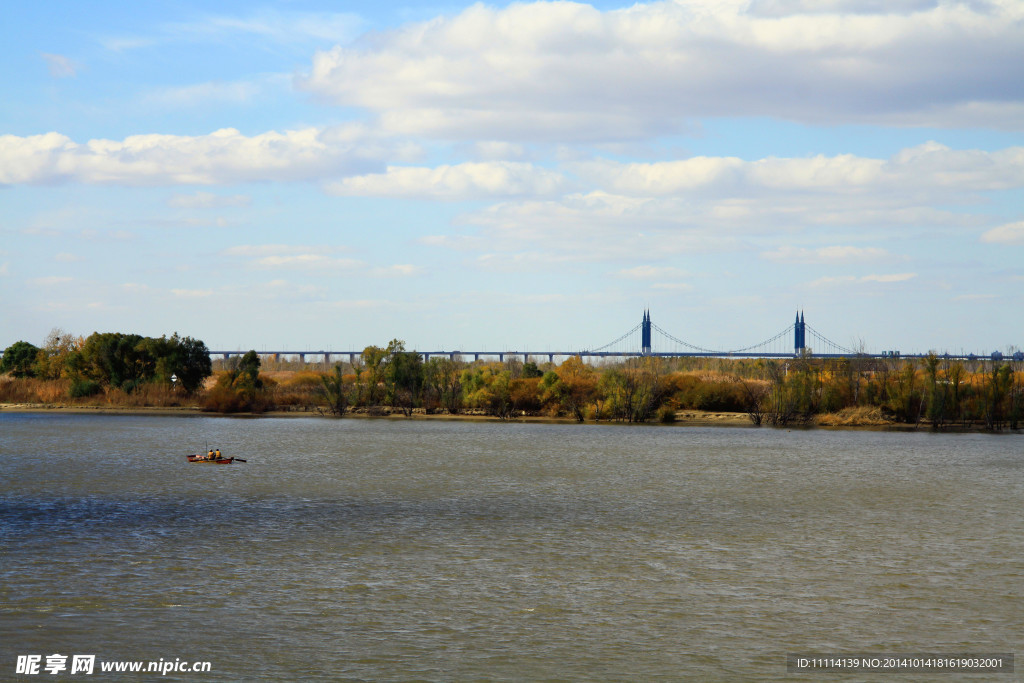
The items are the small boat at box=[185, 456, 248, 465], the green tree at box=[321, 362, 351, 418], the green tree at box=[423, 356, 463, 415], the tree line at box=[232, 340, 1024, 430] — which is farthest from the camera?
the green tree at box=[321, 362, 351, 418]

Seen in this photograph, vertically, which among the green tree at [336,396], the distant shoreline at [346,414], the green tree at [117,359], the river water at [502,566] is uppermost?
the green tree at [117,359]

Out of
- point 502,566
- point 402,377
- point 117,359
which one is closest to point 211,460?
point 502,566

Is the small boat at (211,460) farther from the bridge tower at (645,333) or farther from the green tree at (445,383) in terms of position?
the bridge tower at (645,333)

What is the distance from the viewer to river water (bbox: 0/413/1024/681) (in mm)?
11242

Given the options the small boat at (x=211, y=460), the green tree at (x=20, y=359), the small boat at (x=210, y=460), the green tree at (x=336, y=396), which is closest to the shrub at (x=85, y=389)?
the green tree at (x=20, y=359)

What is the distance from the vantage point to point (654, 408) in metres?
61.0

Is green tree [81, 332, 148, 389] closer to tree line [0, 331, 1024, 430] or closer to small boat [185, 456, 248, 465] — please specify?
tree line [0, 331, 1024, 430]

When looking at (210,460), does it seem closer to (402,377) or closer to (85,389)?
(402,377)

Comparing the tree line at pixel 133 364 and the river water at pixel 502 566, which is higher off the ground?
the tree line at pixel 133 364

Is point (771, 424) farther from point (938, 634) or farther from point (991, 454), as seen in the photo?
point (938, 634)

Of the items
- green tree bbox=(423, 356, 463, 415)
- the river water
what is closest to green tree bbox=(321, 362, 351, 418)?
green tree bbox=(423, 356, 463, 415)

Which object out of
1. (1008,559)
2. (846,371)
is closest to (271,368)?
(846,371)

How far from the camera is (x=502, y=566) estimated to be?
16125 millimetres

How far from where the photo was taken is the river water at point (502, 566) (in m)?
11.2
